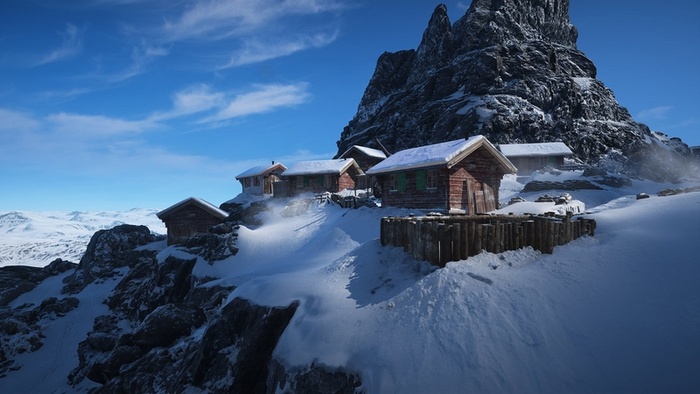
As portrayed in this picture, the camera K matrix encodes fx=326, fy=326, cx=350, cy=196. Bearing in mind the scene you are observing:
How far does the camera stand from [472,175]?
2309cm

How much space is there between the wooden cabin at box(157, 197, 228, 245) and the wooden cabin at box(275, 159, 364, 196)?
11763mm

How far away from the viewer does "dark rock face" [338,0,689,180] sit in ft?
177

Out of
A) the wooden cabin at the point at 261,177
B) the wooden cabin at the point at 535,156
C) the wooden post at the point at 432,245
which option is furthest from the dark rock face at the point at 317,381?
the wooden cabin at the point at 535,156

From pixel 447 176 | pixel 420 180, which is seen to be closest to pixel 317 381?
pixel 447 176

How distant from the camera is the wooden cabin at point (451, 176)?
21891 millimetres

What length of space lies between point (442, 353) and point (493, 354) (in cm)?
93

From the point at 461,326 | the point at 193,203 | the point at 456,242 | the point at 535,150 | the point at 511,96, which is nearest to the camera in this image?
the point at 461,326

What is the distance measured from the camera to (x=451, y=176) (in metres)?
22.0

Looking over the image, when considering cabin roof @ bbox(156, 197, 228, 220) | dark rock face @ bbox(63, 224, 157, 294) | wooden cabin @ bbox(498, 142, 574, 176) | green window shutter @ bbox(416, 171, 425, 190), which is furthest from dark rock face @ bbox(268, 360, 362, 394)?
wooden cabin @ bbox(498, 142, 574, 176)

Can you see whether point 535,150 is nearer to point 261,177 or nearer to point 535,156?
point 535,156

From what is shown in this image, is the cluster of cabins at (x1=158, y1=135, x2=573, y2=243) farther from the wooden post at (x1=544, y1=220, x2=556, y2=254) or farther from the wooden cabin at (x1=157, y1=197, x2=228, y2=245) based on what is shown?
the wooden post at (x1=544, y1=220, x2=556, y2=254)

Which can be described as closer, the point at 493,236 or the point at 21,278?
the point at 493,236

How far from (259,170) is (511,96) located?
45.0 meters

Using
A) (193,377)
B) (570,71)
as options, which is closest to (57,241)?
(193,377)
